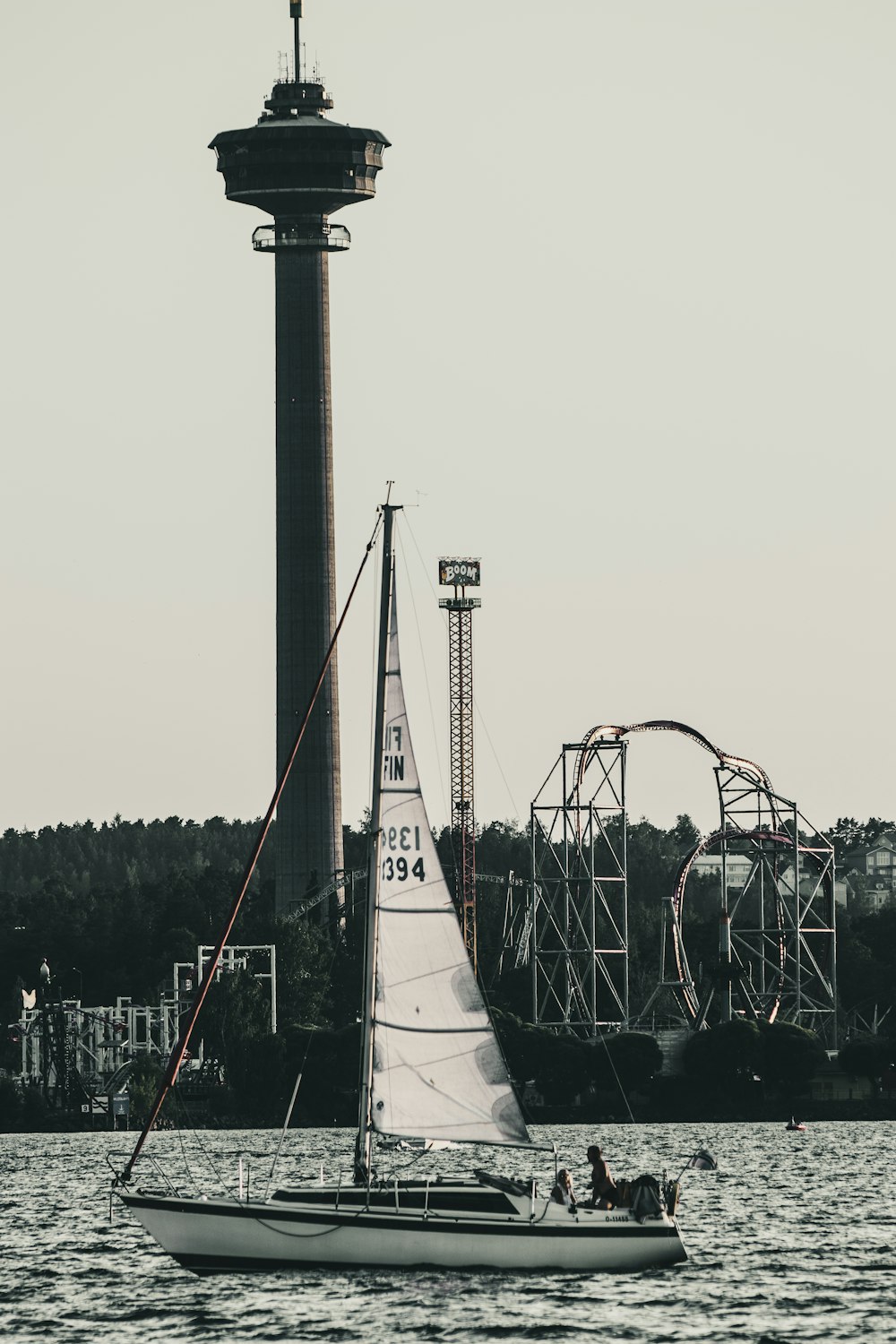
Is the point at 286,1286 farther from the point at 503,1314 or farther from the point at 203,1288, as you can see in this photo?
the point at 503,1314

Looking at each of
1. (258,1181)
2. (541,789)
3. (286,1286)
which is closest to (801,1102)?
(541,789)

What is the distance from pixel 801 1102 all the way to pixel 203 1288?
10948 centimetres

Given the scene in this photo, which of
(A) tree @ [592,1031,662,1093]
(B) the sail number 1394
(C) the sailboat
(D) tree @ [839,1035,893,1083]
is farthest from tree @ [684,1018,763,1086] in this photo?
(B) the sail number 1394

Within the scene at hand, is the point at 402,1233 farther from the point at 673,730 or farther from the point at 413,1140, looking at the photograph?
the point at 673,730

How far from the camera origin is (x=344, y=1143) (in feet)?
497

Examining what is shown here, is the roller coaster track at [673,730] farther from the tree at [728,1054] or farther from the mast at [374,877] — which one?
the mast at [374,877]

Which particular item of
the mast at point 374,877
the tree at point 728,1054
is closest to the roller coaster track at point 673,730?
the tree at point 728,1054

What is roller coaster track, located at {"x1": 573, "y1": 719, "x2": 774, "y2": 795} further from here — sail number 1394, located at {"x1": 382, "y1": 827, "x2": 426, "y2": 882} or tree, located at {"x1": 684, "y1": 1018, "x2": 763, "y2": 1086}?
sail number 1394, located at {"x1": 382, "y1": 827, "x2": 426, "y2": 882}

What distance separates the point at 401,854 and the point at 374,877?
1.22m

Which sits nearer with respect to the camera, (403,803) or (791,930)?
(403,803)

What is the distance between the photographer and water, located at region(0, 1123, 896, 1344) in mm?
65438

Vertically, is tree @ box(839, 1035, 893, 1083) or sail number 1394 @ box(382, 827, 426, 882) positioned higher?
sail number 1394 @ box(382, 827, 426, 882)

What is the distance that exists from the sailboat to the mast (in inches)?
2.6

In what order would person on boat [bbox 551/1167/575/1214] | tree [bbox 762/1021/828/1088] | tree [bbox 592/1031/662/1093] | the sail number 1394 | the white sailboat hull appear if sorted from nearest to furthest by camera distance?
the white sailboat hull → person on boat [bbox 551/1167/575/1214] → the sail number 1394 → tree [bbox 762/1021/828/1088] → tree [bbox 592/1031/662/1093]
